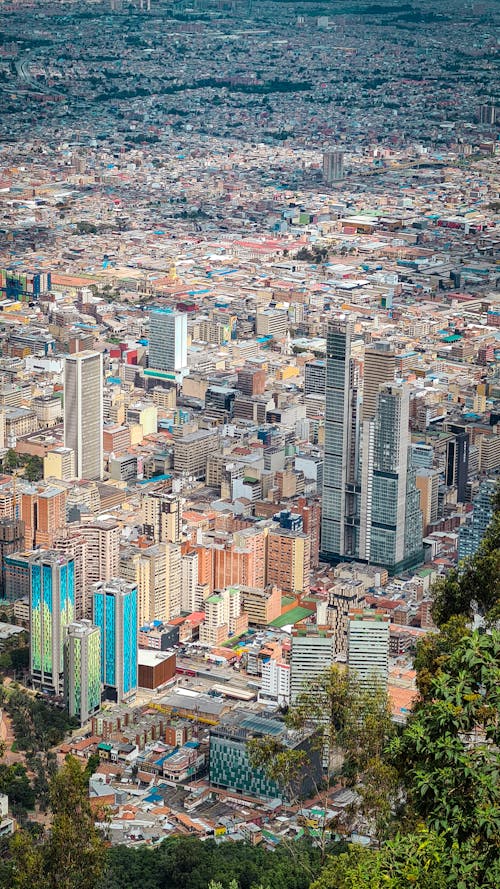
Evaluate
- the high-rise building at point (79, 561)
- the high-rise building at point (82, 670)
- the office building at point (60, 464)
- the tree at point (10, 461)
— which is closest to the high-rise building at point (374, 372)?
the high-rise building at point (79, 561)

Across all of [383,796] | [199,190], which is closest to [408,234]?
[199,190]

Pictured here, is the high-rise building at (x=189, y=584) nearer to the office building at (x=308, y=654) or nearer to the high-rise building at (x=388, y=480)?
the high-rise building at (x=388, y=480)

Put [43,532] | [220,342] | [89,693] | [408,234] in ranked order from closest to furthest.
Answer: [89,693] → [43,532] → [220,342] → [408,234]

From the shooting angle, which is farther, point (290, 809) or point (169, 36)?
point (169, 36)

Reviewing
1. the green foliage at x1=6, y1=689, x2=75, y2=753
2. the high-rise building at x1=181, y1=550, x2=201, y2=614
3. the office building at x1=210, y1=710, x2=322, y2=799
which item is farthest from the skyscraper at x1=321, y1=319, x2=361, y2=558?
the office building at x1=210, y1=710, x2=322, y2=799

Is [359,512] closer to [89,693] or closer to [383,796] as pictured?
[89,693]
